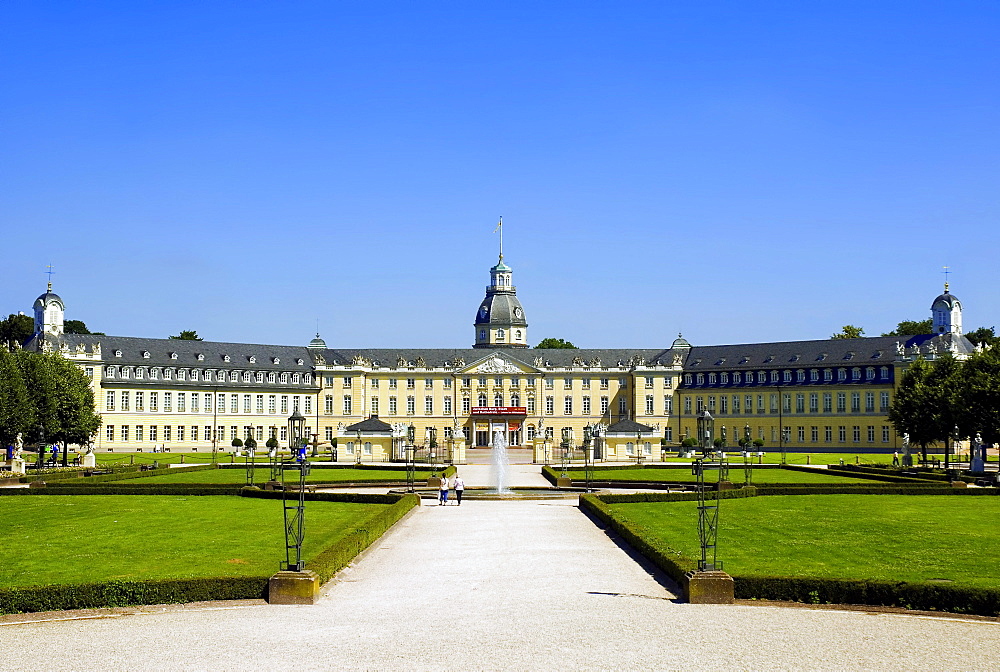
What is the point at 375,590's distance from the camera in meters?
24.1

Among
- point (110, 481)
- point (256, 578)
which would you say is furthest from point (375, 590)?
point (110, 481)

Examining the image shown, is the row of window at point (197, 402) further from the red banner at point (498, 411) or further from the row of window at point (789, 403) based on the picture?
the row of window at point (789, 403)

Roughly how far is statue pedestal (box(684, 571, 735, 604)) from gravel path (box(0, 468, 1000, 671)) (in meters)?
0.46

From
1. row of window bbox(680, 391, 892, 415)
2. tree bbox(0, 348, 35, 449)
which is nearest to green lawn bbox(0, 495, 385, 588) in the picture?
tree bbox(0, 348, 35, 449)

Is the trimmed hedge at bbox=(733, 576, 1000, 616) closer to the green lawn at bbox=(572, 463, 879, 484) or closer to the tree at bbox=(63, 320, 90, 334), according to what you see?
the green lawn at bbox=(572, 463, 879, 484)

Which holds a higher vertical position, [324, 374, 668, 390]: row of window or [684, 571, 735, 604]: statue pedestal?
[324, 374, 668, 390]: row of window

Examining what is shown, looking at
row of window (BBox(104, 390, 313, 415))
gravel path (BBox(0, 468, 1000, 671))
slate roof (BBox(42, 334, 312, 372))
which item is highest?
slate roof (BBox(42, 334, 312, 372))

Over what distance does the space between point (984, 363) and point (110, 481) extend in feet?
163

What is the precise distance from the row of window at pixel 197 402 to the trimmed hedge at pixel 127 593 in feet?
280

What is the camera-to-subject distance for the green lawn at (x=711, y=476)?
60.0 m

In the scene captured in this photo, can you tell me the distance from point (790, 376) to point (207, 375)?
190 ft

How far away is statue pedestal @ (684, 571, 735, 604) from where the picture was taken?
877 inches

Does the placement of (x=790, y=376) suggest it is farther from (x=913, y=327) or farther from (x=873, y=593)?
(x=873, y=593)

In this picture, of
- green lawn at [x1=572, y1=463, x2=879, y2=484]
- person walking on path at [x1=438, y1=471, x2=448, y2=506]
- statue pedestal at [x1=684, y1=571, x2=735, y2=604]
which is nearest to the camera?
statue pedestal at [x1=684, y1=571, x2=735, y2=604]
